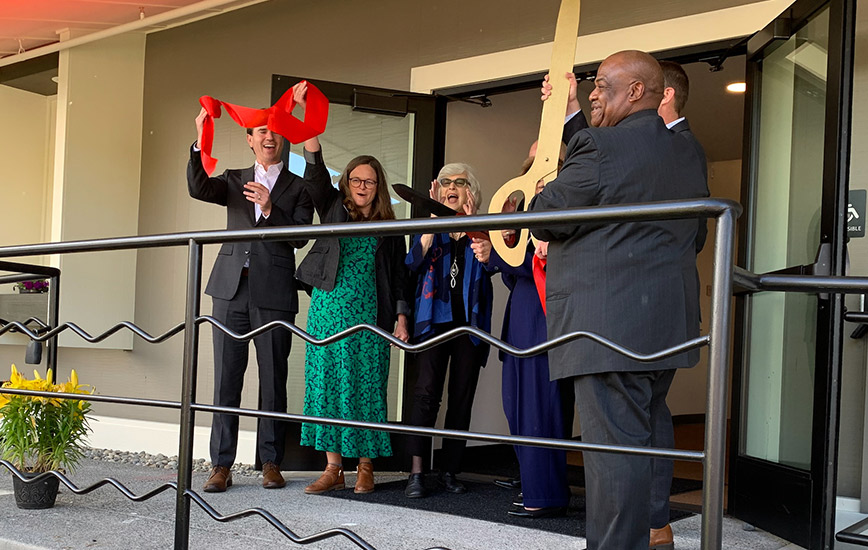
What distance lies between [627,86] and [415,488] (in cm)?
223

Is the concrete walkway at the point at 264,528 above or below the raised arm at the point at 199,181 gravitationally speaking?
below

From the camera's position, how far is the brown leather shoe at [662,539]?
9.32ft

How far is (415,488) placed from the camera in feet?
13.1

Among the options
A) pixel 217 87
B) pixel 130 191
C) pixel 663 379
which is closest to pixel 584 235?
pixel 663 379

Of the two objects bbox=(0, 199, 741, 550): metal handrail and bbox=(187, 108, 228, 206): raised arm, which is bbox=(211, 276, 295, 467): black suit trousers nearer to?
Answer: bbox=(187, 108, 228, 206): raised arm

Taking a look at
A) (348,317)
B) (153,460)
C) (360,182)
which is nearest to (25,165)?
(153,460)

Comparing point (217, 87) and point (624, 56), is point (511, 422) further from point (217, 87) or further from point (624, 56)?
point (217, 87)

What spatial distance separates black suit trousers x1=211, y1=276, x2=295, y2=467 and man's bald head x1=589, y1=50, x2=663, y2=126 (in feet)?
6.81

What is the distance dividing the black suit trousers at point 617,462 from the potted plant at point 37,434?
191 cm

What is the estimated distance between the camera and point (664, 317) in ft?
7.29

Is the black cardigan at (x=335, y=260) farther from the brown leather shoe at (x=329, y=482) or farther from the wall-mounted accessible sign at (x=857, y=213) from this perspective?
the wall-mounted accessible sign at (x=857, y=213)

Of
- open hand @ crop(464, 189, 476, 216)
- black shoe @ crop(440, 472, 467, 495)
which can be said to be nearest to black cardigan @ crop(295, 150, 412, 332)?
open hand @ crop(464, 189, 476, 216)

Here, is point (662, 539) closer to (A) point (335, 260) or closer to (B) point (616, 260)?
(B) point (616, 260)

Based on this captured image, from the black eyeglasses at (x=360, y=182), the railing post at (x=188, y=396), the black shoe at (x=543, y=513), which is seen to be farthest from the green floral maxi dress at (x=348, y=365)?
the railing post at (x=188, y=396)
